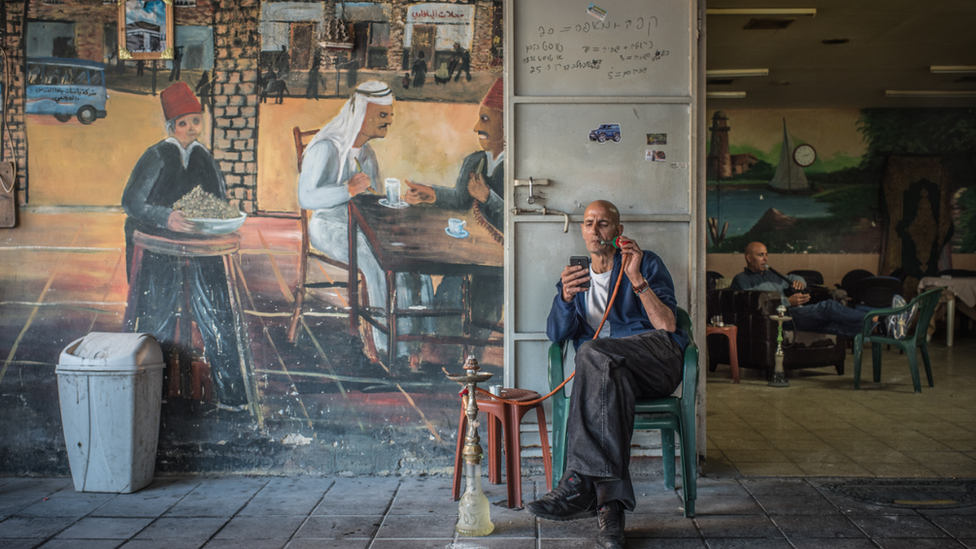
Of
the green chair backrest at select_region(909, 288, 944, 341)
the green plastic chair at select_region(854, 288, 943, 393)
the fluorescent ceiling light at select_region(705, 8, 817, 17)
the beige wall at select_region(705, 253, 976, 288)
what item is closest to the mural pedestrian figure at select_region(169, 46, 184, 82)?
the fluorescent ceiling light at select_region(705, 8, 817, 17)

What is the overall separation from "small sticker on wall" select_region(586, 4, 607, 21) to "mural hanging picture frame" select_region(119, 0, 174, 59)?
2.12 m

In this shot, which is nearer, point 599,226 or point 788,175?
point 599,226

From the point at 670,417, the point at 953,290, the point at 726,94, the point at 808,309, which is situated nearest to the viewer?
the point at 670,417

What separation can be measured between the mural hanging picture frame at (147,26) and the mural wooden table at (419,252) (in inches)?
49.3

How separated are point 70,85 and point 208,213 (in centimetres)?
97

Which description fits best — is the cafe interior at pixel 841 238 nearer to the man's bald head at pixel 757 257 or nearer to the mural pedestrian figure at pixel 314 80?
the man's bald head at pixel 757 257

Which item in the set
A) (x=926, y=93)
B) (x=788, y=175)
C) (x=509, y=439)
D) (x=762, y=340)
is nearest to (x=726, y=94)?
(x=788, y=175)

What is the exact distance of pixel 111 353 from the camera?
335 centimetres

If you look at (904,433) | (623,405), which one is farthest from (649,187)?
(904,433)

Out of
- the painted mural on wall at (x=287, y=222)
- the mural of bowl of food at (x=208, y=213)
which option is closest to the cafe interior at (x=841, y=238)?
the painted mural on wall at (x=287, y=222)

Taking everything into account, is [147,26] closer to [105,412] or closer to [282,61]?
[282,61]

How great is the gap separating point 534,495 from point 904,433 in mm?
2713

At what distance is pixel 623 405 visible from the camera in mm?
2775

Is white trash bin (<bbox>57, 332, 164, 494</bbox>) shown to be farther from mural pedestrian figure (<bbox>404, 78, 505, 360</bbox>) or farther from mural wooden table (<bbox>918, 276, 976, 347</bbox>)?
mural wooden table (<bbox>918, 276, 976, 347</bbox>)
